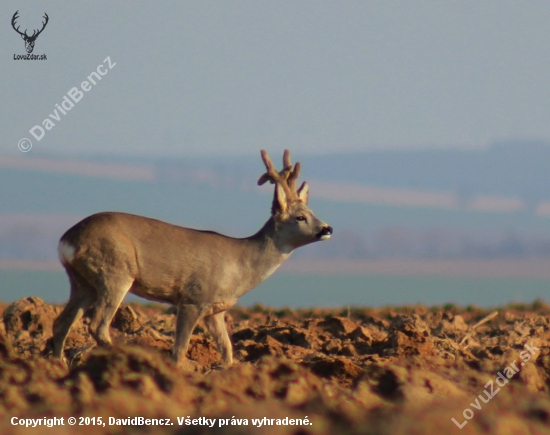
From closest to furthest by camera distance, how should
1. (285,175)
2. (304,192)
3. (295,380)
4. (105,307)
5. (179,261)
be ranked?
1. (295,380)
2. (105,307)
3. (179,261)
4. (285,175)
5. (304,192)

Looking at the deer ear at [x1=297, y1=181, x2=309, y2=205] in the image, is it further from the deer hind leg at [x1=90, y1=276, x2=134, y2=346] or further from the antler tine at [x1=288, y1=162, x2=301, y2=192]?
the deer hind leg at [x1=90, y1=276, x2=134, y2=346]

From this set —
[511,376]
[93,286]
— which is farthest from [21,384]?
[511,376]

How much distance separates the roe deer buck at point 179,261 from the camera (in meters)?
10.8

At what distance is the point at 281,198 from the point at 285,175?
36cm

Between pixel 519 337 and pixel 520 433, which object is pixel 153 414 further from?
pixel 519 337

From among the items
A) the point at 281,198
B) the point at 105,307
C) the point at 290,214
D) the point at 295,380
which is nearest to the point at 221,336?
the point at 105,307

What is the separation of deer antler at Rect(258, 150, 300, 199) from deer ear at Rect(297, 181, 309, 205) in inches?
5.8

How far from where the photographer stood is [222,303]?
37.1 feet

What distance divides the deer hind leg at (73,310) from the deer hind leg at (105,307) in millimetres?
405

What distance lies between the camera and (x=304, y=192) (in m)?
12.1

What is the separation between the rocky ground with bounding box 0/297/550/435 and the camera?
553 centimetres

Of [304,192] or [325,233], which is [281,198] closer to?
[304,192]

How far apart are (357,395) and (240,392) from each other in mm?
1126

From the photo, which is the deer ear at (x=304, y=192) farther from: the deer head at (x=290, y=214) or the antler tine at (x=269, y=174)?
the antler tine at (x=269, y=174)
